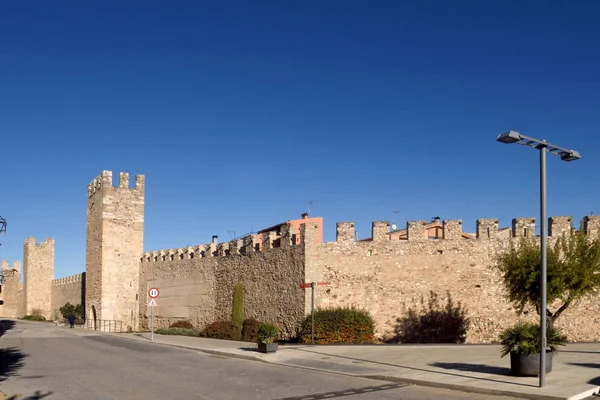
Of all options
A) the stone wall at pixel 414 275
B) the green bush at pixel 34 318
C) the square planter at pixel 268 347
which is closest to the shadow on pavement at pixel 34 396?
the square planter at pixel 268 347

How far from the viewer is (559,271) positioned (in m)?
20.6

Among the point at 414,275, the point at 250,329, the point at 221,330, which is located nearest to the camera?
the point at 414,275

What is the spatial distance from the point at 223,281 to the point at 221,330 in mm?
3560

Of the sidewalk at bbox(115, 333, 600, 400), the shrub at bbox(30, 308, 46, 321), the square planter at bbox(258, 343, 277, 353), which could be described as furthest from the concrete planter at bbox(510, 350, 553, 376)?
the shrub at bbox(30, 308, 46, 321)

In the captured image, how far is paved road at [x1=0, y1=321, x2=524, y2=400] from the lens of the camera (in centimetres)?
1192

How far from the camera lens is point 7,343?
89.4 feet

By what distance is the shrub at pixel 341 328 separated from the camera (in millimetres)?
24609

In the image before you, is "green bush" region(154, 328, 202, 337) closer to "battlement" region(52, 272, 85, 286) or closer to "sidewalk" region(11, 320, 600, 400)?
"sidewalk" region(11, 320, 600, 400)

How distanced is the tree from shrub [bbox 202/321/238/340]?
45.5ft

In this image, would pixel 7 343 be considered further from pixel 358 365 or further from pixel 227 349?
pixel 358 365

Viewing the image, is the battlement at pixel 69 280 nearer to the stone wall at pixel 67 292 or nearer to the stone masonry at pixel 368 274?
the stone wall at pixel 67 292

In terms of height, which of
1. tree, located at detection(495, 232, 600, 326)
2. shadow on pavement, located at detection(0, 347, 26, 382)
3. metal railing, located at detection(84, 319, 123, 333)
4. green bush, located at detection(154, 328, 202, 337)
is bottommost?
metal railing, located at detection(84, 319, 123, 333)

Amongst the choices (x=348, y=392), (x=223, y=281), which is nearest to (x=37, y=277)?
(x=223, y=281)

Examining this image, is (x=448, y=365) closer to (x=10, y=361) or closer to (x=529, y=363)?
(x=529, y=363)
